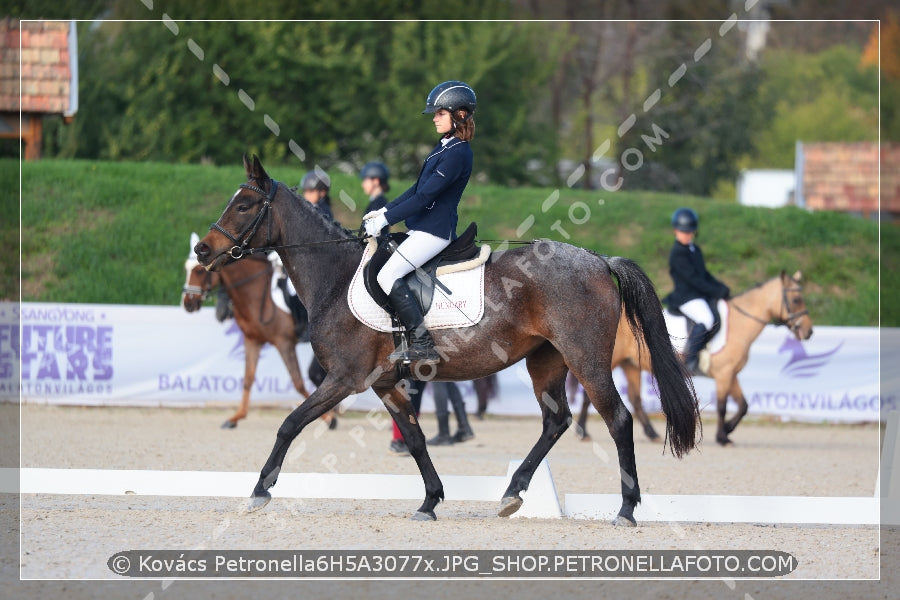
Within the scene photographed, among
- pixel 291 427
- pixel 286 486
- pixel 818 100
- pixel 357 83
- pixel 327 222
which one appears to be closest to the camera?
pixel 291 427

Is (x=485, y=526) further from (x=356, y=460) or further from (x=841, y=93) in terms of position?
(x=841, y=93)

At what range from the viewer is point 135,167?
60.2 feet

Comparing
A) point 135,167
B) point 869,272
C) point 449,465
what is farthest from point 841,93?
point 449,465

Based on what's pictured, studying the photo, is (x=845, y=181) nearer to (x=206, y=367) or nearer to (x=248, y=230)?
(x=206, y=367)

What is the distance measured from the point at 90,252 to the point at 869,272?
12.6 m

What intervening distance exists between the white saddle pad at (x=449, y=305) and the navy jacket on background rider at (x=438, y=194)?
0.91 feet

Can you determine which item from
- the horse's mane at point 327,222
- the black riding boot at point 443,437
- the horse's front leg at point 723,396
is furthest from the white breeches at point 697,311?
the horse's mane at point 327,222

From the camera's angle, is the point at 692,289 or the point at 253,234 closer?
the point at 253,234

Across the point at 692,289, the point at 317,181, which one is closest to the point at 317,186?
the point at 317,181

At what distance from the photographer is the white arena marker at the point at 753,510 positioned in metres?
6.53

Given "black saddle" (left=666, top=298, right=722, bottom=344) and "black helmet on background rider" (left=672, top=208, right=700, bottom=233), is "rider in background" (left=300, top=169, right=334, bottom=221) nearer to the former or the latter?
"black helmet on background rider" (left=672, top=208, right=700, bottom=233)

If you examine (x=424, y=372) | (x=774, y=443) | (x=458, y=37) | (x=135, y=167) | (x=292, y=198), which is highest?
(x=458, y=37)

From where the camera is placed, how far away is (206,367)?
574 inches

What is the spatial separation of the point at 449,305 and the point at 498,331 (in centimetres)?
34
